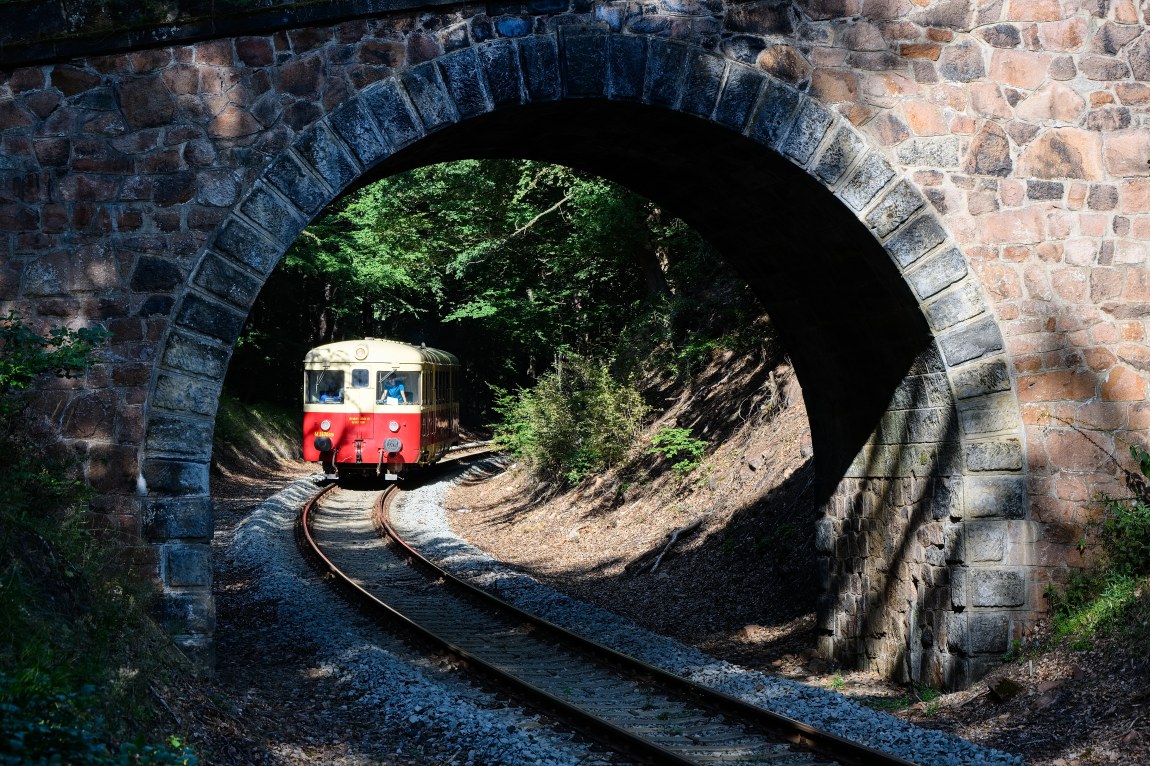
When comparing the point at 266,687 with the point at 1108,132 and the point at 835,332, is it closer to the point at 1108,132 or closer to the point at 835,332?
the point at 835,332

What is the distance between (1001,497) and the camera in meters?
7.62

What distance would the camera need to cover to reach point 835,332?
29.1 ft

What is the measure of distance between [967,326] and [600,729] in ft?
12.1

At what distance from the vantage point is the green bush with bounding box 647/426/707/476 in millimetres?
15312

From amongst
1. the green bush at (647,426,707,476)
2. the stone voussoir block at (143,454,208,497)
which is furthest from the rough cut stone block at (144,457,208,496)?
the green bush at (647,426,707,476)

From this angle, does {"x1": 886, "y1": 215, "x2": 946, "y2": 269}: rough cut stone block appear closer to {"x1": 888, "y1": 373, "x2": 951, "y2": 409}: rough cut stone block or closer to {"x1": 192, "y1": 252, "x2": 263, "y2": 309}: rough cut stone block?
{"x1": 888, "y1": 373, "x2": 951, "y2": 409}: rough cut stone block

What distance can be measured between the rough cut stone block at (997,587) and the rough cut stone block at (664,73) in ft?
12.7

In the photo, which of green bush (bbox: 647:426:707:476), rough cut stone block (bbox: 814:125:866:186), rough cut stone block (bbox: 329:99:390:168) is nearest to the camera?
rough cut stone block (bbox: 329:99:390:168)

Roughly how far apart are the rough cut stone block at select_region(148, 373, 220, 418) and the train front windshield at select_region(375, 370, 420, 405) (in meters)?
14.3

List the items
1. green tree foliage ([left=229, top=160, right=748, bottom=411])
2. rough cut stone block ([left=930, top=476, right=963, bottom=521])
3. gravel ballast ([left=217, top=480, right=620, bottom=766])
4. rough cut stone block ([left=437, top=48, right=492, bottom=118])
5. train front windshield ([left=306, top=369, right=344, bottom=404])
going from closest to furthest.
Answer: gravel ballast ([left=217, top=480, right=620, bottom=766]), rough cut stone block ([left=437, top=48, right=492, bottom=118]), rough cut stone block ([left=930, top=476, right=963, bottom=521]), green tree foliage ([left=229, top=160, right=748, bottom=411]), train front windshield ([left=306, top=369, right=344, bottom=404])

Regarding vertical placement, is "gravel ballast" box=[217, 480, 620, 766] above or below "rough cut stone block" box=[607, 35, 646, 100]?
below

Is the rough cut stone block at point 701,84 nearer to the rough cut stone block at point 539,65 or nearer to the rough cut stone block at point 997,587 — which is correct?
the rough cut stone block at point 539,65

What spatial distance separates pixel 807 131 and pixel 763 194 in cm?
85

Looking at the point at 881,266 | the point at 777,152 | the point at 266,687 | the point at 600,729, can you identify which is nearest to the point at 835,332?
the point at 881,266
